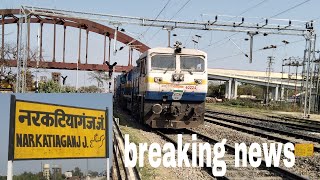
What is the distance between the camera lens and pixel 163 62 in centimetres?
1537

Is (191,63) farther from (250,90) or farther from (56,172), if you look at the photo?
(250,90)

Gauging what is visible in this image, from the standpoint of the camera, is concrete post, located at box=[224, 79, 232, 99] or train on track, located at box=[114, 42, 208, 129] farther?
concrete post, located at box=[224, 79, 232, 99]

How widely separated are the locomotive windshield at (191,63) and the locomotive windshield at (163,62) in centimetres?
37

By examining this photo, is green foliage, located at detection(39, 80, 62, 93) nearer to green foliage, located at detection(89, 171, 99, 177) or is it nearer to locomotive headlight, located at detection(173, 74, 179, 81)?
locomotive headlight, located at detection(173, 74, 179, 81)

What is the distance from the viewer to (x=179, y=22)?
27.7 m

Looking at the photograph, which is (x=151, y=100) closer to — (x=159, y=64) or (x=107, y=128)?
(x=159, y=64)

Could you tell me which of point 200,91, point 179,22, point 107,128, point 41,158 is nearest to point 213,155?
point 200,91

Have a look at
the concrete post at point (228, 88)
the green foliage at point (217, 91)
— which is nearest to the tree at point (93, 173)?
the concrete post at point (228, 88)

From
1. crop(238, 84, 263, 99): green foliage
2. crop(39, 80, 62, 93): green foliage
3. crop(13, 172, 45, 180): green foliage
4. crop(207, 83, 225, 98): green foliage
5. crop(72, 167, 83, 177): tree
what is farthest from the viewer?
crop(238, 84, 263, 99): green foliage

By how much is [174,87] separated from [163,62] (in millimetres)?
1078

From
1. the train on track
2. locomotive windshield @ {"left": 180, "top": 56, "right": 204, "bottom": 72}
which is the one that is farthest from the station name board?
locomotive windshield @ {"left": 180, "top": 56, "right": 204, "bottom": 72}

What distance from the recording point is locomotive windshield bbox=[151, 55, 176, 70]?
50.0ft

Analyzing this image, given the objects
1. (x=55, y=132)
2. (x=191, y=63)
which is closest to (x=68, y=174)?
(x=55, y=132)

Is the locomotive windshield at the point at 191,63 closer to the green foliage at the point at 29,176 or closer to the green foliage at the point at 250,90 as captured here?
the green foliage at the point at 29,176
